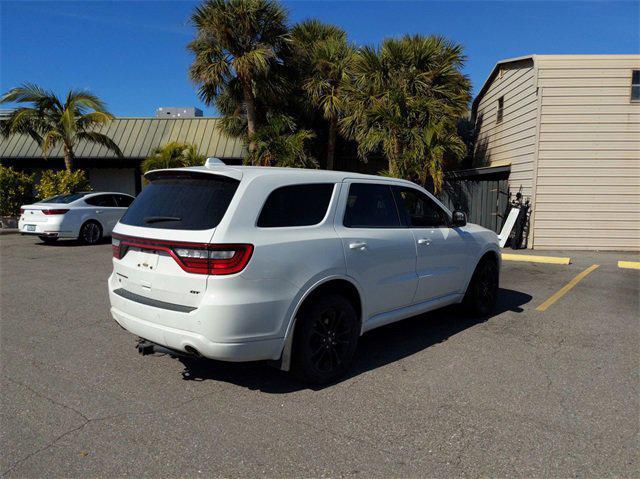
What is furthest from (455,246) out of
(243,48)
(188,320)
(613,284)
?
(243,48)

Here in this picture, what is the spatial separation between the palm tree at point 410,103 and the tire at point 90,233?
7843 mm

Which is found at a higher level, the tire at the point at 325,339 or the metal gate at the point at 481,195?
the metal gate at the point at 481,195

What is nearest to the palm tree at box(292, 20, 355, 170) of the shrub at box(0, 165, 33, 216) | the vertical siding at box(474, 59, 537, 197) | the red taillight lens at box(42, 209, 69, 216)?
the vertical siding at box(474, 59, 537, 197)

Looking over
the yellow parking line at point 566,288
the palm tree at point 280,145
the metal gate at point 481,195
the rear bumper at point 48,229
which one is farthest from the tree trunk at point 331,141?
the yellow parking line at point 566,288

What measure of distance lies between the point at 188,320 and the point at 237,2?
14.4m

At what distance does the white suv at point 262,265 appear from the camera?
11.4 feet

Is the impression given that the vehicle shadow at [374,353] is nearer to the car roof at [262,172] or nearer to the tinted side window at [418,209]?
the tinted side window at [418,209]

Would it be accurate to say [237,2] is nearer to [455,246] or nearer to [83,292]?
[83,292]

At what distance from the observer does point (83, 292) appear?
7.41m

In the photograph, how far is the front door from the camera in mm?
5051

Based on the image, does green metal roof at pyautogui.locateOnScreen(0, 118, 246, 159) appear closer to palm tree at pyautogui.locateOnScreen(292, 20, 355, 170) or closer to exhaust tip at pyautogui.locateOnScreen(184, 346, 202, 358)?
palm tree at pyautogui.locateOnScreen(292, 20, 355, 170)

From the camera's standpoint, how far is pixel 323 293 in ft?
13.2

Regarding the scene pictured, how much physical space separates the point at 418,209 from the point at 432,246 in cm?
45

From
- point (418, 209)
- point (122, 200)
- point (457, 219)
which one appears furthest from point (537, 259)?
point (122, 200)
